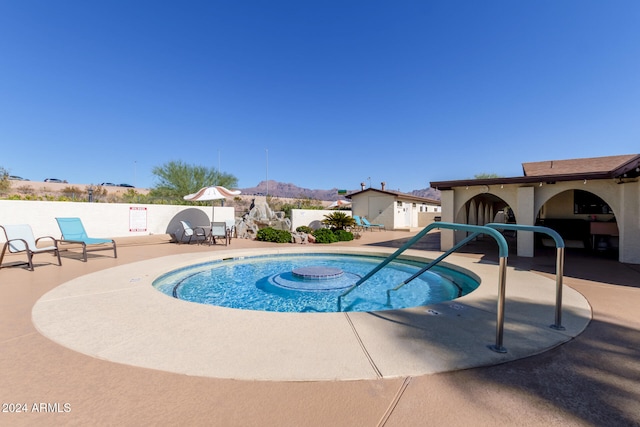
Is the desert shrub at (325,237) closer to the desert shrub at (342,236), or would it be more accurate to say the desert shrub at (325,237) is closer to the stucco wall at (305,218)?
the desert shrub at (342,236)

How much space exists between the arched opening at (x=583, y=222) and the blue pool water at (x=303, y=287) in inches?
280

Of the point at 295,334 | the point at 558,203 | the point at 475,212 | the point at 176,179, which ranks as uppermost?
the point at 176,179

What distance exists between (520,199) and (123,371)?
440 inches

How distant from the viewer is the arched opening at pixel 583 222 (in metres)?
9.86

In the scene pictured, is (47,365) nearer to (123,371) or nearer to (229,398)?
(123,371)

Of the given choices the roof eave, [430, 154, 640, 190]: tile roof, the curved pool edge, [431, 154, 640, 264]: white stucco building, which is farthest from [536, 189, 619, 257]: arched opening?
the curved pool edge

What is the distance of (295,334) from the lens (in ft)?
9.87

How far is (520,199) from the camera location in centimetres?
926

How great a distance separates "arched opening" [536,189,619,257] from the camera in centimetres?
986

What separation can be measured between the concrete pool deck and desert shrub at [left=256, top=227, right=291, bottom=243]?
8.66 m

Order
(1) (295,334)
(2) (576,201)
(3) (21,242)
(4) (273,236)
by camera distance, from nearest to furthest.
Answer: (1) (295,334)
(3) (21,242)
(2) (576,201)
(4) (273,236)

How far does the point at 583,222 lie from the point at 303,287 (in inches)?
491

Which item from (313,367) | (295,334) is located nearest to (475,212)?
(295,334)

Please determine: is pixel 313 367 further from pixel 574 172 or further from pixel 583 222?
pixel 574 172
